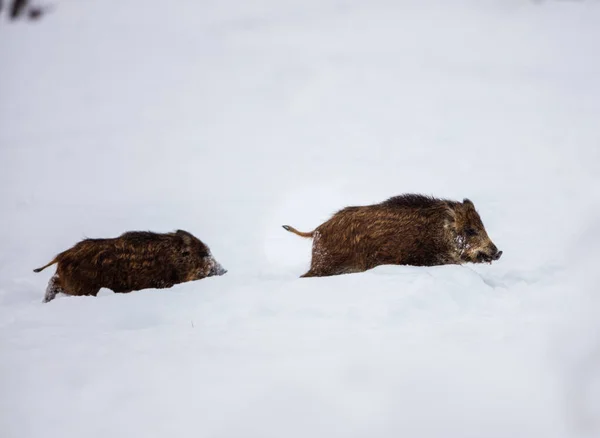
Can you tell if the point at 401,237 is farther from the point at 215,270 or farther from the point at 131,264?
the point at 131,264

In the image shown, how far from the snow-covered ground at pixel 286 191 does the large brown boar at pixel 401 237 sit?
24cm

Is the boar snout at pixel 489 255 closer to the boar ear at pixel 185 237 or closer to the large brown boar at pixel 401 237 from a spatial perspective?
the large brown boar at pixel 401 237

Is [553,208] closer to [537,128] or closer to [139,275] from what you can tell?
[537,128]

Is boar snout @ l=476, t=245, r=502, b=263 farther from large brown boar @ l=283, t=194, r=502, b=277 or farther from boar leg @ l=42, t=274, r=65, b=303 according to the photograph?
boar leg @ l=42, t=274, r=65, b=303

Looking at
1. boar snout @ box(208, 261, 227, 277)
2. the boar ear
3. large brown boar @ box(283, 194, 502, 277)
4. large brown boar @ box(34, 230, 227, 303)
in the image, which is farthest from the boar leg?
large brown boar @ box(283, 194, 502, 277)

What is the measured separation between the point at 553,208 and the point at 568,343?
13.6 ft

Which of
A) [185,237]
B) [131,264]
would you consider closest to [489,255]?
[185,237]

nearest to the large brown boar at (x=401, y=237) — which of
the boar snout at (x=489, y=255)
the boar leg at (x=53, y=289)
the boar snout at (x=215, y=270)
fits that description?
the boar snout at (x=489, y=255)

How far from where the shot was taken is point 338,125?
1206cm

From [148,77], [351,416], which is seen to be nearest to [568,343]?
[351,416]

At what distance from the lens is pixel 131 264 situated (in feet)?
18.5

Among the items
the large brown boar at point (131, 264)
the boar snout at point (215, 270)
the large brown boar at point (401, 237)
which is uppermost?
the large brown boar at point (401, 237)

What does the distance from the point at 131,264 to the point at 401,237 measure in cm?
237

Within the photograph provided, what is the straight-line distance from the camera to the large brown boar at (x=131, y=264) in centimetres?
549
